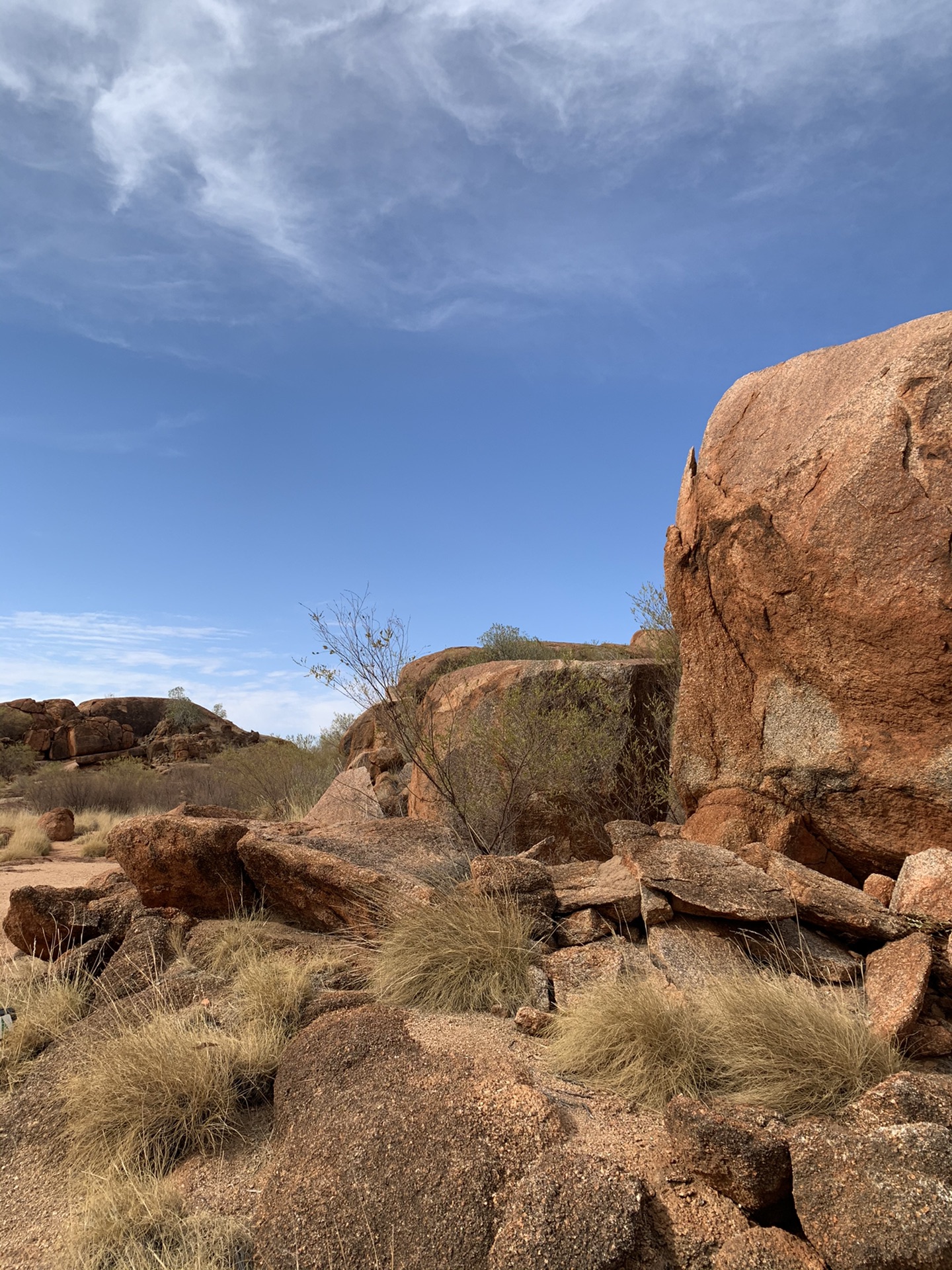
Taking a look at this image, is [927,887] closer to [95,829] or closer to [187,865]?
[187,865]

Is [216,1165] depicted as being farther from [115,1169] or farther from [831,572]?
[831,572]

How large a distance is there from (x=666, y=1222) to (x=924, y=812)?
328 cm

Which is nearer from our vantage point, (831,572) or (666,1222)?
(666,1222)

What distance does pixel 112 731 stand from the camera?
34.3 meters

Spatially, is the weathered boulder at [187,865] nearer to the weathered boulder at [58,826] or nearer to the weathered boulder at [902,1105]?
the weathered boulder at [902,1105]

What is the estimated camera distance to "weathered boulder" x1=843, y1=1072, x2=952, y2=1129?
3.19m

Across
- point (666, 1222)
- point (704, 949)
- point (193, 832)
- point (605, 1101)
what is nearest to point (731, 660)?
point (704, 949)

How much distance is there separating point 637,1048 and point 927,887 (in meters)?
1.95

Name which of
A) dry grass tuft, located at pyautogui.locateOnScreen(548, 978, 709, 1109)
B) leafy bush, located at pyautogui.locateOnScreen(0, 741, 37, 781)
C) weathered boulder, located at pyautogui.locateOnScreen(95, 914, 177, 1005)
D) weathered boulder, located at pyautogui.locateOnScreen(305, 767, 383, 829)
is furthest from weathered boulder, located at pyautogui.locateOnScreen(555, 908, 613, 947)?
leafy bush, located at pyautogui.locateOnScreen(0, 741, 37, 781)

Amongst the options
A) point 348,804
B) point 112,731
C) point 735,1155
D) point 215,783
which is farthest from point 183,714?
point 735,1155

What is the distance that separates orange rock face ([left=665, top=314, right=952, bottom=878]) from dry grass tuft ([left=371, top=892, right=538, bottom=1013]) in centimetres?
183

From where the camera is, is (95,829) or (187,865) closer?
(187,865)

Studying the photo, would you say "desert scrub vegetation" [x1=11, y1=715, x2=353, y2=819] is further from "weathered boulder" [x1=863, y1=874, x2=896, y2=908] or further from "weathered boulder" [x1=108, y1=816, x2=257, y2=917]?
"weathered boulder" [x1=863, y1=874, x2=896, y2=908]

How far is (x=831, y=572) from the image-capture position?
5.54 metres
